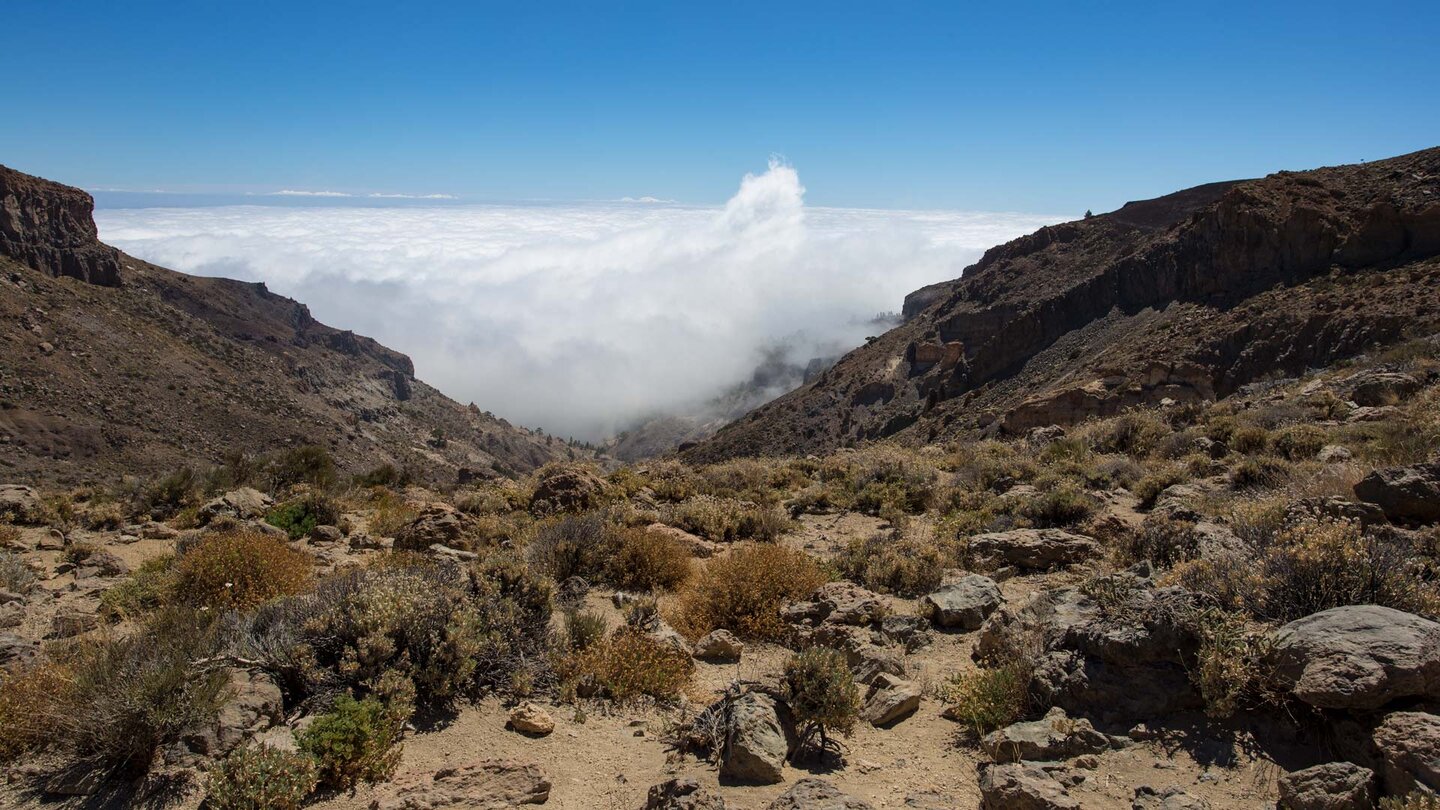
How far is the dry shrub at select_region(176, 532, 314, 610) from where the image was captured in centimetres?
702

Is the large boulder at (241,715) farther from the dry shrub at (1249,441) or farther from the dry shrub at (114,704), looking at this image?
the dry shrub at (1249,441)

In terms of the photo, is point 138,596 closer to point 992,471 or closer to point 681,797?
point 681,797

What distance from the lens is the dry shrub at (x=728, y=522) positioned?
10625mm

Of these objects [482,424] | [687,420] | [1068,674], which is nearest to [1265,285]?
[1068,674]

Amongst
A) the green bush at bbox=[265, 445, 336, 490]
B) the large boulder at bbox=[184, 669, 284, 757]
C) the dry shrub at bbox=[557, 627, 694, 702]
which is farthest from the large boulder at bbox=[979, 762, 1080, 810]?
the green bush at bbox=[265, 445, 336, 490]

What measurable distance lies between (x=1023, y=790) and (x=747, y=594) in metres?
3.67

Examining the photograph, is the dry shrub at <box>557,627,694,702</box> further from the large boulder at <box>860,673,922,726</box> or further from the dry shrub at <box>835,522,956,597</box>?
the dry shrub at <box>835,522,956,597</box>

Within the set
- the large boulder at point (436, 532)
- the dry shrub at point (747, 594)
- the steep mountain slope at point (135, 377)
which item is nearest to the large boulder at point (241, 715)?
the dry shrub at point (747, 594)

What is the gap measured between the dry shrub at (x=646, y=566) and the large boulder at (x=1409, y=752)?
6.16 m

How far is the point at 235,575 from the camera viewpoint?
23.7 ft

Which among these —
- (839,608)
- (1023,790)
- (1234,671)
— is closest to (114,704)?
(1023,790)

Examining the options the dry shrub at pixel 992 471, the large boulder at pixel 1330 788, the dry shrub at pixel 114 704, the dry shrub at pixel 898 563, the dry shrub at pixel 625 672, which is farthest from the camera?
the dry shrub at pixel 992 471

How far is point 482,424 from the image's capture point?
11494cm

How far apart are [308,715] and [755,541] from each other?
20.6 ft
